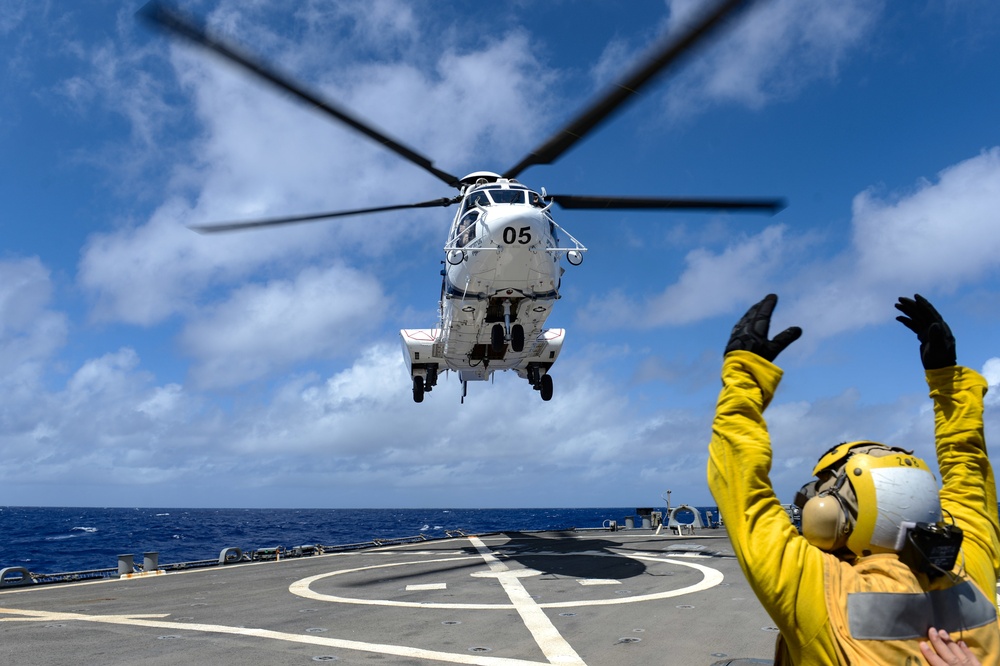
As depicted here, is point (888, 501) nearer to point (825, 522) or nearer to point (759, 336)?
point (825, 522)

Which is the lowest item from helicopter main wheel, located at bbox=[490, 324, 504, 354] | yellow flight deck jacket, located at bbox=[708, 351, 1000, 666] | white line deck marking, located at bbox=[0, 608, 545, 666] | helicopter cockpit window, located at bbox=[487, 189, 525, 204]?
white line deck marking, located at bbox=[0, 608, 545, 666]

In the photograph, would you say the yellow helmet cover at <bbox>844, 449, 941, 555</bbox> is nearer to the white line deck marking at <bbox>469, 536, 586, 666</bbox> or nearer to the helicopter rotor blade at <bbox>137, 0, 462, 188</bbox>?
the white line deck marking at <bbox>469, 536, 586, 666</bbox>

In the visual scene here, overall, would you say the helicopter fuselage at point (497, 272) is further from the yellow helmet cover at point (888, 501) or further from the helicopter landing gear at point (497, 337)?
the yellow helmet cover at point (888, 501)

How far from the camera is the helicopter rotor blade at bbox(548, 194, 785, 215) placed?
16.4 metres

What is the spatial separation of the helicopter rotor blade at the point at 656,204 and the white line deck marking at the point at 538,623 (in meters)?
9.41

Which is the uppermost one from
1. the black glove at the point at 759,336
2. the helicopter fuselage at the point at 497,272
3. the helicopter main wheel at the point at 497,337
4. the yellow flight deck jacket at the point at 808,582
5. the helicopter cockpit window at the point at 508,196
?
the helicopter cockpit window at the point at 508,196

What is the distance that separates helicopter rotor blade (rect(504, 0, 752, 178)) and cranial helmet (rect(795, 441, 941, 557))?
25.2 ft

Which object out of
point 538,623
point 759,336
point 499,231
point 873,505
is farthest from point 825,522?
point 499,231

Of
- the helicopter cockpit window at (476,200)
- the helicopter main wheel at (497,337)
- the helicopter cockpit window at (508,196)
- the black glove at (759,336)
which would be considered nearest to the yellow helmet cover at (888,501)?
the black glove at (759,336)

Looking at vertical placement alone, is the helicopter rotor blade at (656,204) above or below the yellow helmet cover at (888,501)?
above

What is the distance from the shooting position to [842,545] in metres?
2.84

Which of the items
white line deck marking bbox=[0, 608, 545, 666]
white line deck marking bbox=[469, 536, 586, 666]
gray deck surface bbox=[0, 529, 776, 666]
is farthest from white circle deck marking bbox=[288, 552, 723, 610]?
white line deck marking bbox=[0, 608, 545, 666]

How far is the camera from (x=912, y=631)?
8.50ft

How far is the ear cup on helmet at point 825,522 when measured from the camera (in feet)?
8.90
